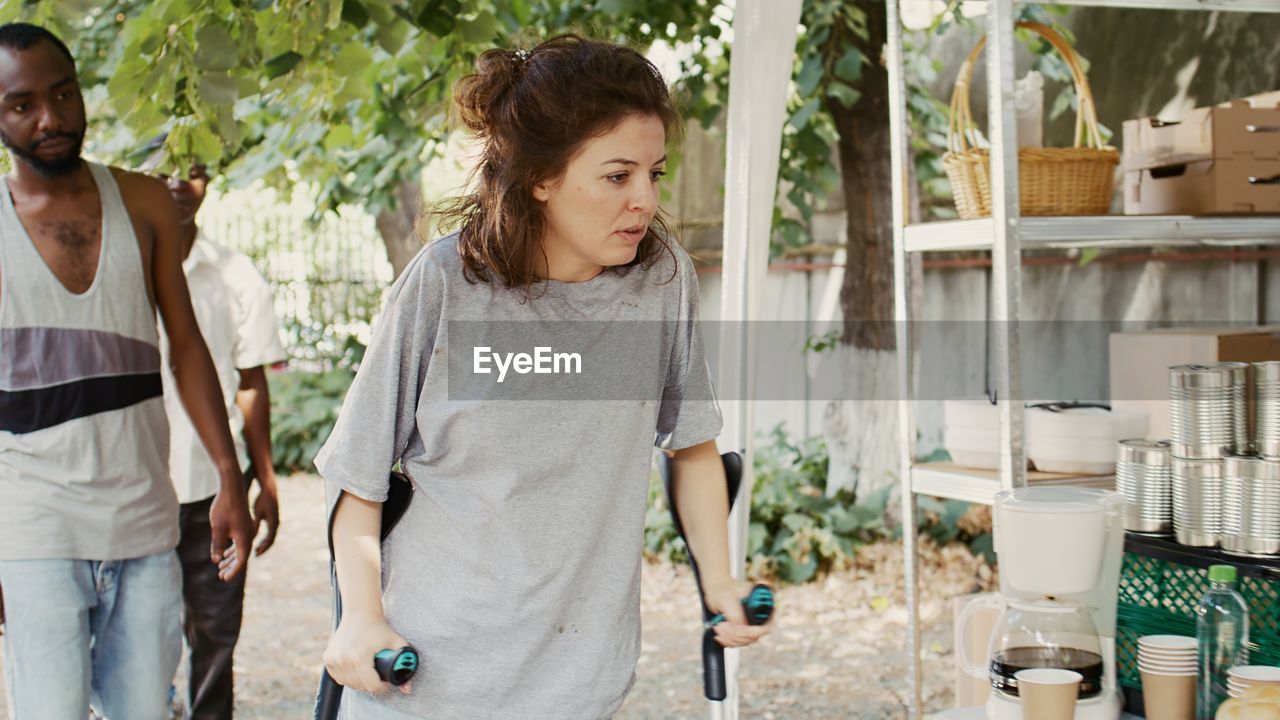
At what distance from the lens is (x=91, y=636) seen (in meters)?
2.71

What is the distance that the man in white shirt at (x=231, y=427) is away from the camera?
3.87 meters

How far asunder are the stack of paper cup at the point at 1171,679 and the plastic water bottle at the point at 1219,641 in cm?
3

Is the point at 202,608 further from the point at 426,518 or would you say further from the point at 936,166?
the point at 936,166

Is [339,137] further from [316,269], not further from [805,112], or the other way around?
[316,269]

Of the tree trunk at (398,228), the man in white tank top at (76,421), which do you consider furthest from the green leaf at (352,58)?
the tree trunk at (398,228)

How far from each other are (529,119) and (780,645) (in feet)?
14.0

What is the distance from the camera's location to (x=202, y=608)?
3953mm

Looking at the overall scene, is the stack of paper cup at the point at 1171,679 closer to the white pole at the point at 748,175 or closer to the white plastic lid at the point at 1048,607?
the white plastic lid at the point at 1048,607

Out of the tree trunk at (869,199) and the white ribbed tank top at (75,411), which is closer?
the white ribbed tank top at (75,411)

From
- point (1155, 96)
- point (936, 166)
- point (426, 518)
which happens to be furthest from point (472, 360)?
point (1155, 96)

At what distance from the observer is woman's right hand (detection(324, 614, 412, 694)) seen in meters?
1.61

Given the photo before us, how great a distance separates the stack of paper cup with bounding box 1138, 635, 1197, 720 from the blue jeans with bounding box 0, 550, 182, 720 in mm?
1947

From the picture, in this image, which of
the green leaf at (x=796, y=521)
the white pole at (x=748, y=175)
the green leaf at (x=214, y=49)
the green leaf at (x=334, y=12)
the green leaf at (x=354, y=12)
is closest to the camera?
the white pole at (x=748, y=175)

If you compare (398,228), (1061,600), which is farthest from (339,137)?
(1061,600)
